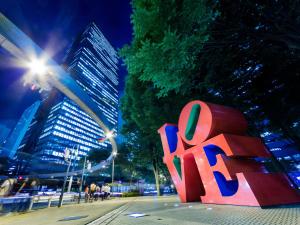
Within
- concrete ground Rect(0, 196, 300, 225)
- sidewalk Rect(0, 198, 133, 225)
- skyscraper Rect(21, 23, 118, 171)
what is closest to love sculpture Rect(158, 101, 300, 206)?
concrete ground Rect(0, 196, 300, 225)

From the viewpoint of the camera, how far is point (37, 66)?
510 cm

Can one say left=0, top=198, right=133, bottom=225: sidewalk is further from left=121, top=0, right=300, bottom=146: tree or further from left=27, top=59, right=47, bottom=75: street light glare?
left=121, top=0, right=300, bottom=146: tree

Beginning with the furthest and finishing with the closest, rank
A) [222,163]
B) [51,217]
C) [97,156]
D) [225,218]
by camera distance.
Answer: [97,156], [51,217], [222,163], [225,218]

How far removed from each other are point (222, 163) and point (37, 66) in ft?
22.6

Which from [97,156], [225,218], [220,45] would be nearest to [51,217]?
[225,218]

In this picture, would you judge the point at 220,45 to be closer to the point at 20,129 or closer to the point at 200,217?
the point at 200,217

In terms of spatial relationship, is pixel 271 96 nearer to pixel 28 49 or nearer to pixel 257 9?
pixel 257 9

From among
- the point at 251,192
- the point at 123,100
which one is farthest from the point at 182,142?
the point at 123,100

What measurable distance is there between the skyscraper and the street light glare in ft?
214

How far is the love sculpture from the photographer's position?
4969 mm

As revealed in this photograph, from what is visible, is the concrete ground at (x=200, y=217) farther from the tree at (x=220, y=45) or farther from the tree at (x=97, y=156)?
the tree at (x=97, y=156)

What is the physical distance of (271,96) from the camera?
8594 millimetres

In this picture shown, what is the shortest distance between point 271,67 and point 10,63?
10.4 meters

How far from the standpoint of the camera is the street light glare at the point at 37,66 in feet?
16.5
